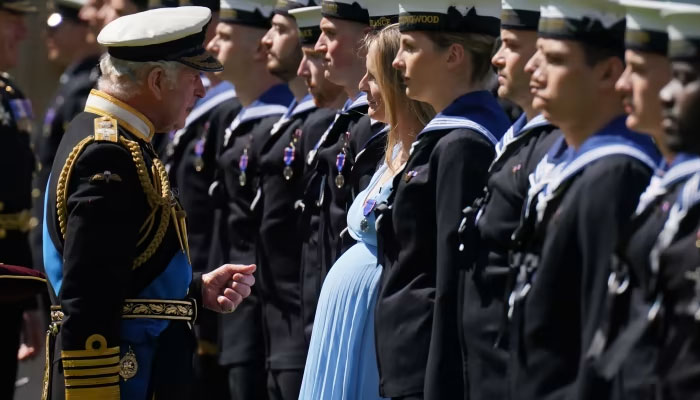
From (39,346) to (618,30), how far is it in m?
4.24

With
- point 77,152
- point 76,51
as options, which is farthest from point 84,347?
point 76,51

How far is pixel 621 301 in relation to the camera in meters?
4.69

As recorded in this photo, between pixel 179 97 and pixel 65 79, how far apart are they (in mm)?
5942

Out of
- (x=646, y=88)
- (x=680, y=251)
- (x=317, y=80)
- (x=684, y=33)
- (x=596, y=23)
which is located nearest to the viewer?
(x=680, y=251)

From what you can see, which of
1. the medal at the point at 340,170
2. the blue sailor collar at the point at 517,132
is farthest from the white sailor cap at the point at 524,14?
the medal at the point at 340,170

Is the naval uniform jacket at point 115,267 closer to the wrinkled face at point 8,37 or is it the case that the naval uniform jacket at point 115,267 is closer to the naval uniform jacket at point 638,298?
the naval uniform jacket at point 638,298

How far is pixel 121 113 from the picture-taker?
5922mm

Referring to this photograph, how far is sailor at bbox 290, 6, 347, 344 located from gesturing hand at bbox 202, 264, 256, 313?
157 cm

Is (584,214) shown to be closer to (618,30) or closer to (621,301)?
(621,301)

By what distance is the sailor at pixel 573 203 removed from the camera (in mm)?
4824

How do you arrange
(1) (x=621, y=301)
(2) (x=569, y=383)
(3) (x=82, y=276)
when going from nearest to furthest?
(1) (x=621, y=301)
(2) (x=569, y=383)
(3) (x=82, y=276)

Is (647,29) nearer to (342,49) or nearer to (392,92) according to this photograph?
(392,92)

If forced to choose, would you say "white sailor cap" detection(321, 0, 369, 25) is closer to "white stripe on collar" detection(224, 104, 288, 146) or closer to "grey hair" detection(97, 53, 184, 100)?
"white stripe on collar" detection(224, 104, 288, 146)

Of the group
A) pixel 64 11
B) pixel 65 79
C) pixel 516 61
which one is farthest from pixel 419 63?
pixel 64 11
